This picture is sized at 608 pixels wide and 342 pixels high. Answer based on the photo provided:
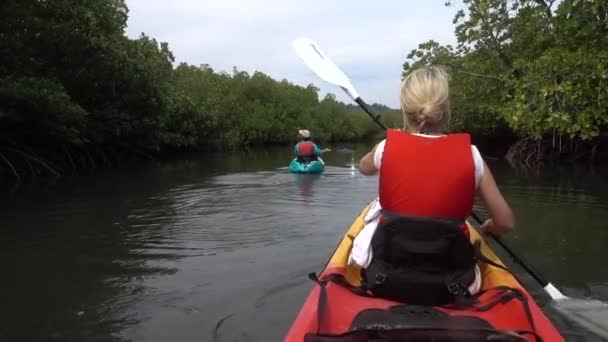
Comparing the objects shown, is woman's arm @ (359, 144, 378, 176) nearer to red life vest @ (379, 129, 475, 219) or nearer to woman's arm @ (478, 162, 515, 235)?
red life vest @ (379, 129, 475, 219)

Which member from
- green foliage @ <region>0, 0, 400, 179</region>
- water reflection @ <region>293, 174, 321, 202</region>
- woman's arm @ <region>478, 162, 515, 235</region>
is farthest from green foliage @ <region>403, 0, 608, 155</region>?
green foliage @ <region>0, 0, 400, 179</region>

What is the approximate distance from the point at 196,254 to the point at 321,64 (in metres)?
2.51

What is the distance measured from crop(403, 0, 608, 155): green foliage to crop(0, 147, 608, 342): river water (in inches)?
63.9

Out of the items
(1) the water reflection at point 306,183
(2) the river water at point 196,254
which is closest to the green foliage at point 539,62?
(2) the river water at point 196,254

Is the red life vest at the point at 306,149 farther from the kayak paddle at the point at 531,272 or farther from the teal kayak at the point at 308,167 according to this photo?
the kayak paddle at the point at 531,272

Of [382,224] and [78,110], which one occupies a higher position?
[78,110]

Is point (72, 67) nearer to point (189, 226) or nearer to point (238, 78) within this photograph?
point (189, 226)

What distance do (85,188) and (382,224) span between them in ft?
39.7

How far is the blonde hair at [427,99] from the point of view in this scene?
8.89 feet

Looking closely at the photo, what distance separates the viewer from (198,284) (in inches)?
201

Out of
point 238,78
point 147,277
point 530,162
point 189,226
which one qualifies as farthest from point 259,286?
point 238,78

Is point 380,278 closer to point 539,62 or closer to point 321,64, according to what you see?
point 321,64

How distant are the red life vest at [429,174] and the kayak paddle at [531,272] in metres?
1.18

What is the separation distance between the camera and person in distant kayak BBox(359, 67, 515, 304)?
8.59 ft
